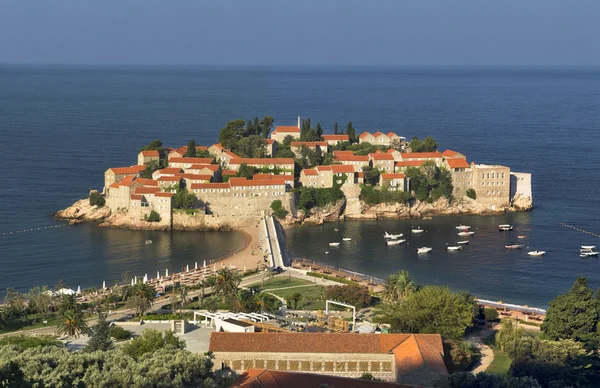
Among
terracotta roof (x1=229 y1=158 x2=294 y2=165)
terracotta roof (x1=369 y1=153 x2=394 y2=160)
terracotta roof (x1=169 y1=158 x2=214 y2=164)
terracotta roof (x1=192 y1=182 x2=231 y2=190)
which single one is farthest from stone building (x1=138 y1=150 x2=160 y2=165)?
terracotta roof (x1=369 y1=153 x2=394 y2=160)

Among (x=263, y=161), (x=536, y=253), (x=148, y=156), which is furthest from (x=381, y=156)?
(x=148, y=156)

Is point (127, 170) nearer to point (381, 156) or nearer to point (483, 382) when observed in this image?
point (381, 156)

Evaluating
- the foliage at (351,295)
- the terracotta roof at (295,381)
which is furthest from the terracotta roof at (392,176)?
the terracotta roof at (295,381)

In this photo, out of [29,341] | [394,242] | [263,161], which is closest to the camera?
[29,341]

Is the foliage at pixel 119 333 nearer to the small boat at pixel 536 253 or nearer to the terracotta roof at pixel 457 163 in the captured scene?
the small boat at pixel 536 253

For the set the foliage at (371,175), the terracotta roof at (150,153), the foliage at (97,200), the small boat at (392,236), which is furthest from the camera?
the terracotta roof at (150,153)

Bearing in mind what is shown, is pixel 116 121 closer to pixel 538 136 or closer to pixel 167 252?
pixel 538 136
